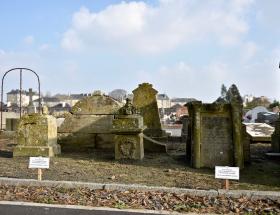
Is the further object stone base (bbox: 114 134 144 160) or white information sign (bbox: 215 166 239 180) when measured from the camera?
stone base (bbox: 114 134 144 160)

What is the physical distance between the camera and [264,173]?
348 inches

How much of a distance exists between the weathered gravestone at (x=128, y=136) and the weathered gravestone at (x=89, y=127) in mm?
2543

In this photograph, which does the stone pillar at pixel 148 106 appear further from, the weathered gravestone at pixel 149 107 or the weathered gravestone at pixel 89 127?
the weathered gravestone at pixel 89 127

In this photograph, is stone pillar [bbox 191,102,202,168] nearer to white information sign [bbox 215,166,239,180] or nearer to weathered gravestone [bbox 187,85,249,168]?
weathered gravestone [bbox 187,85,249,168]

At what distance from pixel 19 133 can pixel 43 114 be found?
844 millimetres

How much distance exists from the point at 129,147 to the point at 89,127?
3122mm

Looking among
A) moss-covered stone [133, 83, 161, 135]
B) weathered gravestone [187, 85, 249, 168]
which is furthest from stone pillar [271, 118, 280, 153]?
moss-covered stone [133, 83, 161, 135]

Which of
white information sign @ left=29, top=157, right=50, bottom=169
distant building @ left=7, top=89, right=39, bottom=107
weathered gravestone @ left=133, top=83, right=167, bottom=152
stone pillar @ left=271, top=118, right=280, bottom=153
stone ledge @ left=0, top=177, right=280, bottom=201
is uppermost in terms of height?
distant building @ left=7, top=89, right=39, bottom=107

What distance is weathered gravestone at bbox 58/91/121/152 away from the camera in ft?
43.4

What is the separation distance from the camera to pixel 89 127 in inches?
523

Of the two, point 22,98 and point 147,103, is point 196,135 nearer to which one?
point 147,103

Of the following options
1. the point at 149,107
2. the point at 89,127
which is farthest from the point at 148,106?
the point at 89,127

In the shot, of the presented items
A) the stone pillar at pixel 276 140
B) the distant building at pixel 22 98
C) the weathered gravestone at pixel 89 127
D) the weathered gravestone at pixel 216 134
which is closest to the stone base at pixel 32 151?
the weathered gravestone at pixel 89 127

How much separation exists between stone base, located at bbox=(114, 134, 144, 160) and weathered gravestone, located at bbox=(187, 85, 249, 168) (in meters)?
1.47
